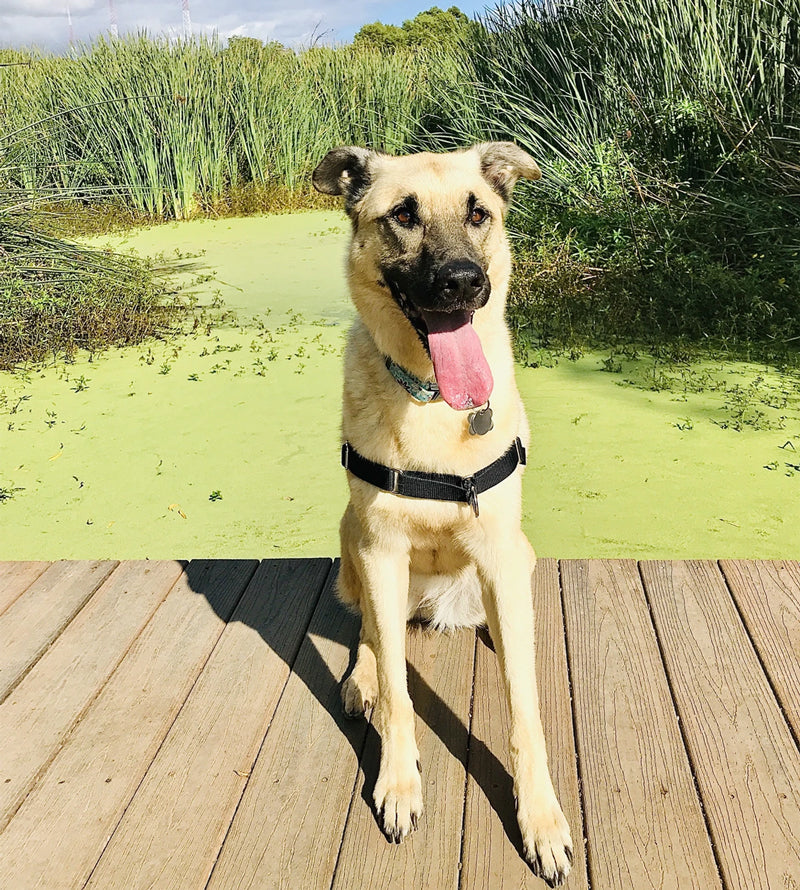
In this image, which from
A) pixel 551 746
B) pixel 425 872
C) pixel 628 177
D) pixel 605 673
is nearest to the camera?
pixel 425 872

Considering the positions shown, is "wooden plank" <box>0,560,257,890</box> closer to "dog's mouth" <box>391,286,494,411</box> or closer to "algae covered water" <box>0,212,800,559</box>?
"algae covered water" <box>0,212,800,559</box>

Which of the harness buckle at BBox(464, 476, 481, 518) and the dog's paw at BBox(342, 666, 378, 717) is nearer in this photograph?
the harness buckle at BBox(464, 476, 481, 518)

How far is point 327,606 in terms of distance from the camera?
8.07 feet

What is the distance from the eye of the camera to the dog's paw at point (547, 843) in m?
1.54

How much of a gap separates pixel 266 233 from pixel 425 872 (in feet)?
25.5

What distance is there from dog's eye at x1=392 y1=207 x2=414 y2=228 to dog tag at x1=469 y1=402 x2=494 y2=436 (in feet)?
1.55

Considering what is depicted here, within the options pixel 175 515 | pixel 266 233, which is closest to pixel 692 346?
pixel 175 515

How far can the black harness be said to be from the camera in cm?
182

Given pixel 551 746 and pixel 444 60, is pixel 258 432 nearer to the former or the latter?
pixel 551 746

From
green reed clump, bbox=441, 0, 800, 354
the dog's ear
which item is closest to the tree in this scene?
green reed clump, bbox=441, 0, 800, 354

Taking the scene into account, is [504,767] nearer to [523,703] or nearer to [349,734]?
[523,703]

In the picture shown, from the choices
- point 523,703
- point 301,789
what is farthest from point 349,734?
point 523,703

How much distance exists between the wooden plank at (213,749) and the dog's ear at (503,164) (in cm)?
122

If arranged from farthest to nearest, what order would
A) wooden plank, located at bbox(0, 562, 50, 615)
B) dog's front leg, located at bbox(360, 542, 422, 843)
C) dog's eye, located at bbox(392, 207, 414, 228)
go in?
wooden plank, located at bbox(0, 562, 50, 615)
dog's eye, located at bbox(392, 207, 414, 228)
dog's front leg, located at bbox(360, 542, 422, 843)
